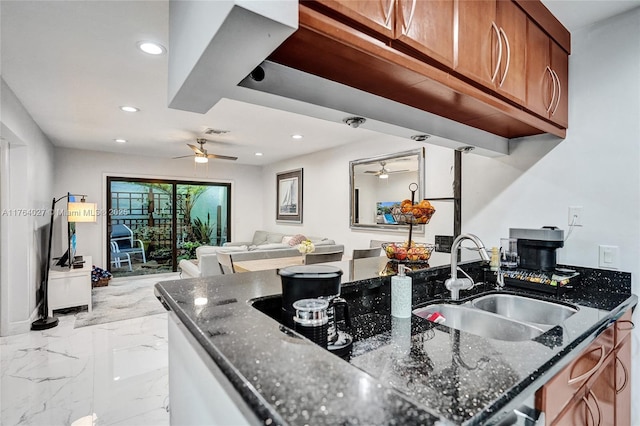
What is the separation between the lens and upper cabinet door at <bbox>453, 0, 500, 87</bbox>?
117cm

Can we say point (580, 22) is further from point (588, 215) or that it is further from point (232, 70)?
point (232, 70)

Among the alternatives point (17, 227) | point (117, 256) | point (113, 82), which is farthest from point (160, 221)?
point (113, 82)

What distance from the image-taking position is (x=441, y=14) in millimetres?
1087

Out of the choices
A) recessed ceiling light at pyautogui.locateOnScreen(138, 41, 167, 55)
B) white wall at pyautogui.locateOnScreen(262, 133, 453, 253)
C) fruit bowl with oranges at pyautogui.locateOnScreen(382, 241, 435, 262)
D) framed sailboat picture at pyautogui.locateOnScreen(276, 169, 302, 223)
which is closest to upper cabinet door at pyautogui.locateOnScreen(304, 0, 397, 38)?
fruit bowl with oranges at pyautogui.locateOnScreen(382, 241, 435, 262)

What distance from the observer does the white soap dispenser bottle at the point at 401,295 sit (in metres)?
1.22

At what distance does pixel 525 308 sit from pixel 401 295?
841 mm

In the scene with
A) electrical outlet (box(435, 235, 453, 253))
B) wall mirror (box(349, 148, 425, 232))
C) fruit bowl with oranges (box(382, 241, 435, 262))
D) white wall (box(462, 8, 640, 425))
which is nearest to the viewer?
white wall (box(462, 8, 640, 425))

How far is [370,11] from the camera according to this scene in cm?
89

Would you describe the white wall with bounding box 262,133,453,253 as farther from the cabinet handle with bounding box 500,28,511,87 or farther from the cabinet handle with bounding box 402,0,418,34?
the cabinet handle with bounding box 402,0,418,34

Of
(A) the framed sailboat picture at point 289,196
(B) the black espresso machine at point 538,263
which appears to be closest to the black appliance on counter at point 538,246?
(B) the black espresso machine at point 538,263

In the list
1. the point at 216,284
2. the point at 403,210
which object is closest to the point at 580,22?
the point at 403,210

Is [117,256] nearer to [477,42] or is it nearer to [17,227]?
[17,227]

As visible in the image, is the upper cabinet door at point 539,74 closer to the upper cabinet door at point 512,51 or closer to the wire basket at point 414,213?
the upper cabinet door at point 512,51

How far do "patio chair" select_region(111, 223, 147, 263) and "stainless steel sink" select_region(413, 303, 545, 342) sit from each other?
641cm
